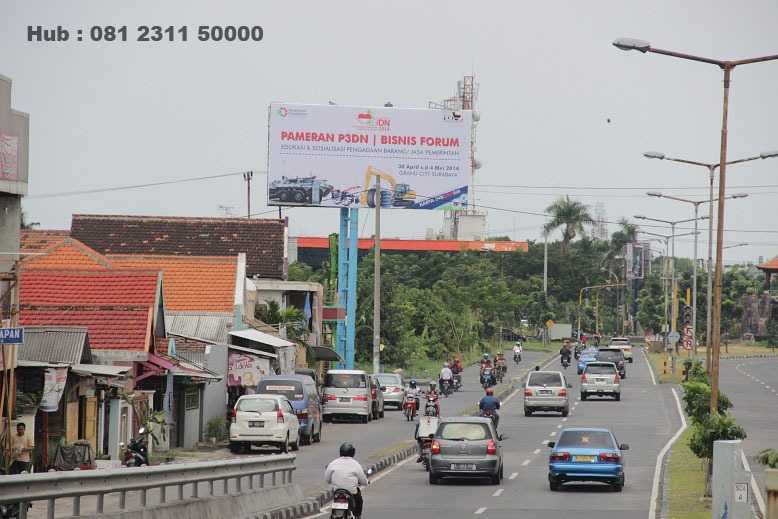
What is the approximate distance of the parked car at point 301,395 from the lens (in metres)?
42.2

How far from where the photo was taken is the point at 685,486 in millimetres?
31047

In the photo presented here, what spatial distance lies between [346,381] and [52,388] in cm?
2346

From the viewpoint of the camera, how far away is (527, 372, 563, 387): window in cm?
5679

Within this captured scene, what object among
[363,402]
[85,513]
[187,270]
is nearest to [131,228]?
[187,270]

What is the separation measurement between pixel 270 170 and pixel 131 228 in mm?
7317

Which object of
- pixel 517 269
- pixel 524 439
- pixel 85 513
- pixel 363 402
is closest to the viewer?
pixel 85 513

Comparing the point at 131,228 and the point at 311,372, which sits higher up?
the point at 131,228

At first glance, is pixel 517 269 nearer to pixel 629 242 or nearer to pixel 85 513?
pixel 629 242

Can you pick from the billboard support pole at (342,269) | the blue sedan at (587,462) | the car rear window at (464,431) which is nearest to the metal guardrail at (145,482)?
the car rear window at (464,431)

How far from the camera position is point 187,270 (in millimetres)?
54781

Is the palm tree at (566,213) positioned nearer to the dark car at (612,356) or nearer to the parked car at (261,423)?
the dark car at (612,356)

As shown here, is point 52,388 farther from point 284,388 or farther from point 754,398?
point 754,398

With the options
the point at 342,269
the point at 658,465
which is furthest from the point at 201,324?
the point at 342,269

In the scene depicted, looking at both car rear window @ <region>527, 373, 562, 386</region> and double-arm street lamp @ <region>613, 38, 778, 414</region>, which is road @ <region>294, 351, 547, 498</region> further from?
double-arm street lamp @ <region>613, 38, 778, 414</region>
